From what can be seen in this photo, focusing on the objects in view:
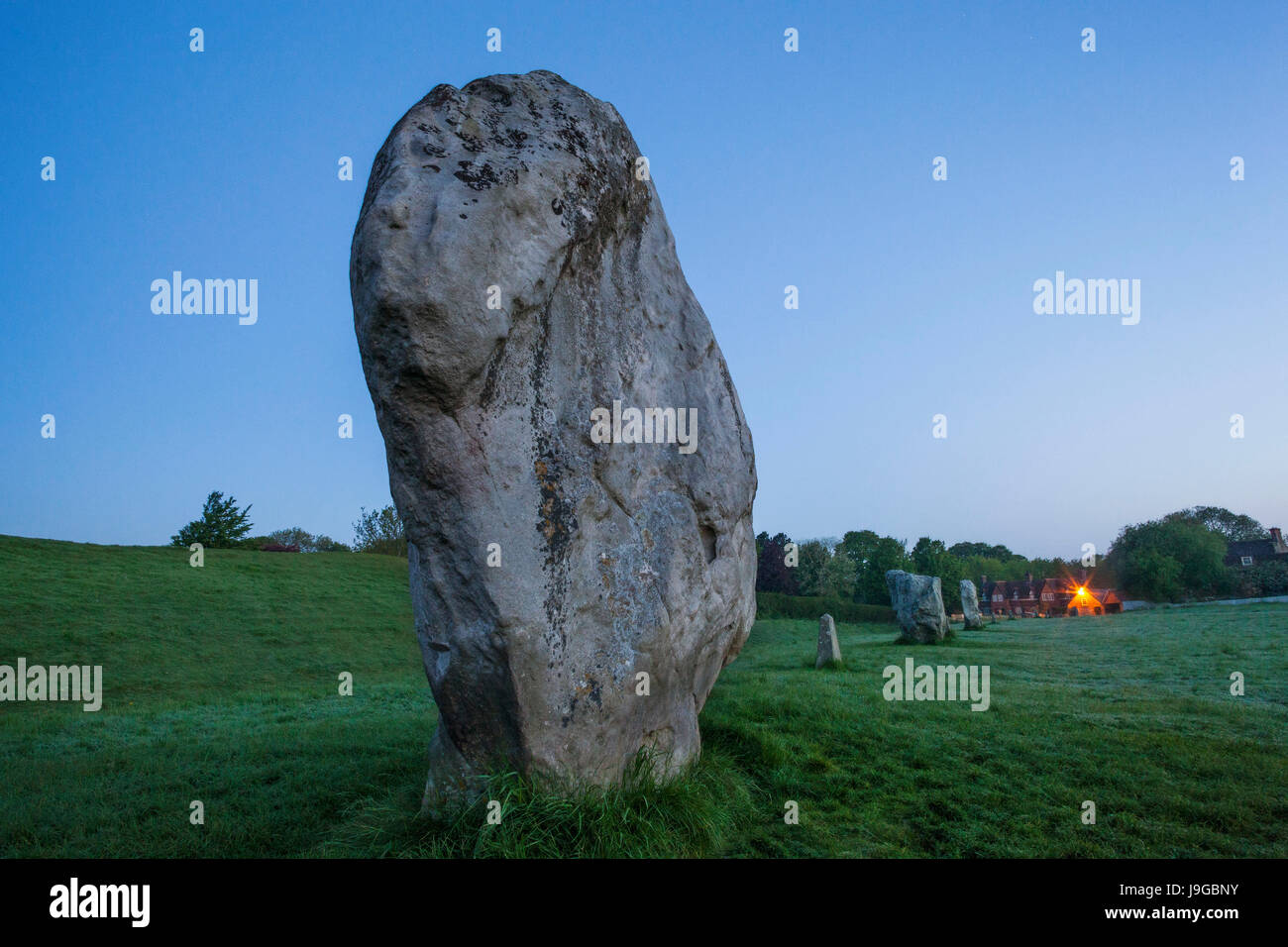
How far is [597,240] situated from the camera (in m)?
5.91

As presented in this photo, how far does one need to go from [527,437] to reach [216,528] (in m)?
40.0

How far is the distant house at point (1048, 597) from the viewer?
4172 cm

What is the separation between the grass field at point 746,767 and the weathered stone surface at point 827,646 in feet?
1.67

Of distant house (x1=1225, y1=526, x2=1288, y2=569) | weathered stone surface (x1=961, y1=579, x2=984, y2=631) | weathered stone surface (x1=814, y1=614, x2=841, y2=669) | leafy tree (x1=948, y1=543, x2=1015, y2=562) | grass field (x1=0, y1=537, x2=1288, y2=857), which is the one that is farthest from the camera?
leafy tree (x1=948, y1=543, x2=1015, y2=562)

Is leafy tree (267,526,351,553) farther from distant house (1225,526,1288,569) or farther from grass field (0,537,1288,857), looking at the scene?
distant house (1225,526,1288,569)

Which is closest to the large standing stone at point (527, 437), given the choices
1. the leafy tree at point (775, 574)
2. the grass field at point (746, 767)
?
the grass field at point (746, 767)

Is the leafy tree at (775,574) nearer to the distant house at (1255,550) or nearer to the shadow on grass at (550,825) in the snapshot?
the distant house at (1255,550)

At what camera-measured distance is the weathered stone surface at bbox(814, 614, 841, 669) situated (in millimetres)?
14945

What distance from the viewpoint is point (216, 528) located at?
38.6 meters

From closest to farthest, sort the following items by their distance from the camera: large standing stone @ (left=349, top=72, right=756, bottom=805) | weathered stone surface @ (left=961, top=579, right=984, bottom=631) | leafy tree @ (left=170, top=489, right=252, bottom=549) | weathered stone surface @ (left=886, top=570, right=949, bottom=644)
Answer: large standing stone @ (left=349, top=72, right=756, bottom=805) < weathered stone surface @ (left=886, top=570, right=949, bottom=644) < weathered stone surface @ (left=961, top=579, right=984, bottom=631) < leafy tree @ (left=170, top=489, right=252, bottom=549)

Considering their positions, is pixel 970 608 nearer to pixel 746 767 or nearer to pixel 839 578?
pixel 746 767

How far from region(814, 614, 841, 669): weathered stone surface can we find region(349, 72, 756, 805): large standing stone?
9446 mm

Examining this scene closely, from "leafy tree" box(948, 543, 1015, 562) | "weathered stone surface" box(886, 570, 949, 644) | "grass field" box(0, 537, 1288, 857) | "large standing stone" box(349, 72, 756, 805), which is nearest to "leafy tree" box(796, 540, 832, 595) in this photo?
"weathered stone surface" box(886, 570, 949, 644)
